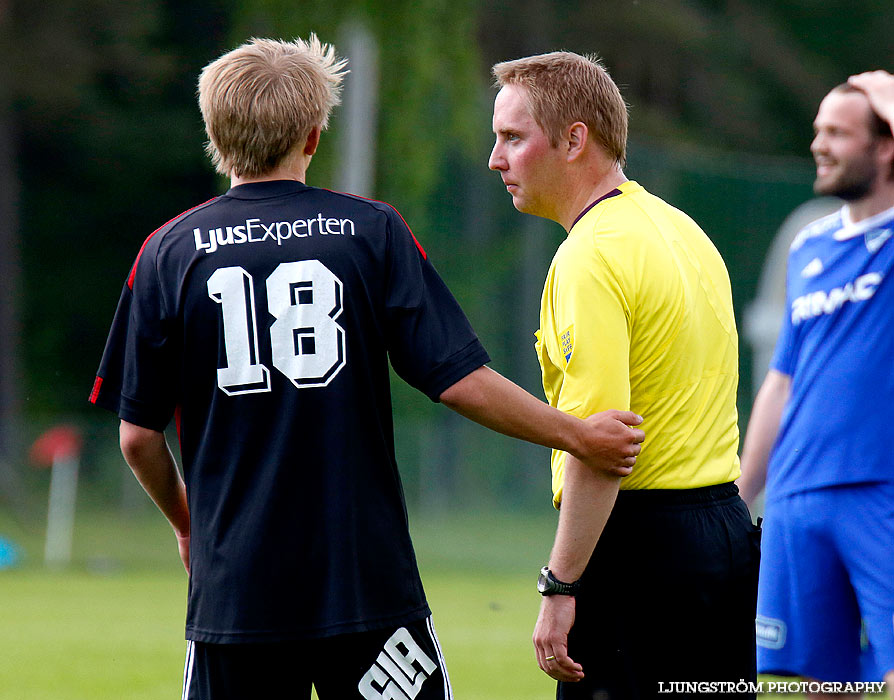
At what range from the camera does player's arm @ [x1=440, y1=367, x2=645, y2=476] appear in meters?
2.97

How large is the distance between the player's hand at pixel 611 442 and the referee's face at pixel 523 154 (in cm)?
63

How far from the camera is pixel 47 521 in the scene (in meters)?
17.8

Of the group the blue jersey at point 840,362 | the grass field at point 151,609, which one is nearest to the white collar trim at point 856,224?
the blue jersey at point 840,362

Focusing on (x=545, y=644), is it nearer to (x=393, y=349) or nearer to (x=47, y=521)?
(x=393, y=349)

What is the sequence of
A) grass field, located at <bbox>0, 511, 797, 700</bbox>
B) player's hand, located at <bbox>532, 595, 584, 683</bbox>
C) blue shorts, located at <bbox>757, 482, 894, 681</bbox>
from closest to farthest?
player's hand, located at <bbox>532, 595, 584, 683</bbox>
blue shorts, located at <bbox>757, 482, 894, 681</bbox>
grass field, located at <bbox>0, 511, 797, 700</bbox>

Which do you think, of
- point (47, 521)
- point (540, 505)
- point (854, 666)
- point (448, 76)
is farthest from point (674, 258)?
point (47, 521)

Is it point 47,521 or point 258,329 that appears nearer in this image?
point 258,329

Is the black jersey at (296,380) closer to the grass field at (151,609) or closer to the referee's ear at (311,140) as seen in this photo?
the referee's ear at (311,140)

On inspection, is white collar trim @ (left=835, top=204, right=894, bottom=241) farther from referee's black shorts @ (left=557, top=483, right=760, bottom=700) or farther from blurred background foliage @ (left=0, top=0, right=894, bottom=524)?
blurred background foliage @ (left=0, top=0, right=894, bottom=524)

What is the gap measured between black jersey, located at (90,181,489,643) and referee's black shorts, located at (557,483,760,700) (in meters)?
0.47

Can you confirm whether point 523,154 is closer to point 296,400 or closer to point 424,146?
point 296,400

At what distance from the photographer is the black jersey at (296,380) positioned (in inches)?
118

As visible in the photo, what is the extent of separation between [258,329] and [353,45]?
1462 centimetres

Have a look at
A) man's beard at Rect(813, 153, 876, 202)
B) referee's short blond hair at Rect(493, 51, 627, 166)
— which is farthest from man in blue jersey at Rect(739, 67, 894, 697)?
referee's short blond hair at Rect(493, 51, 627, 166)
